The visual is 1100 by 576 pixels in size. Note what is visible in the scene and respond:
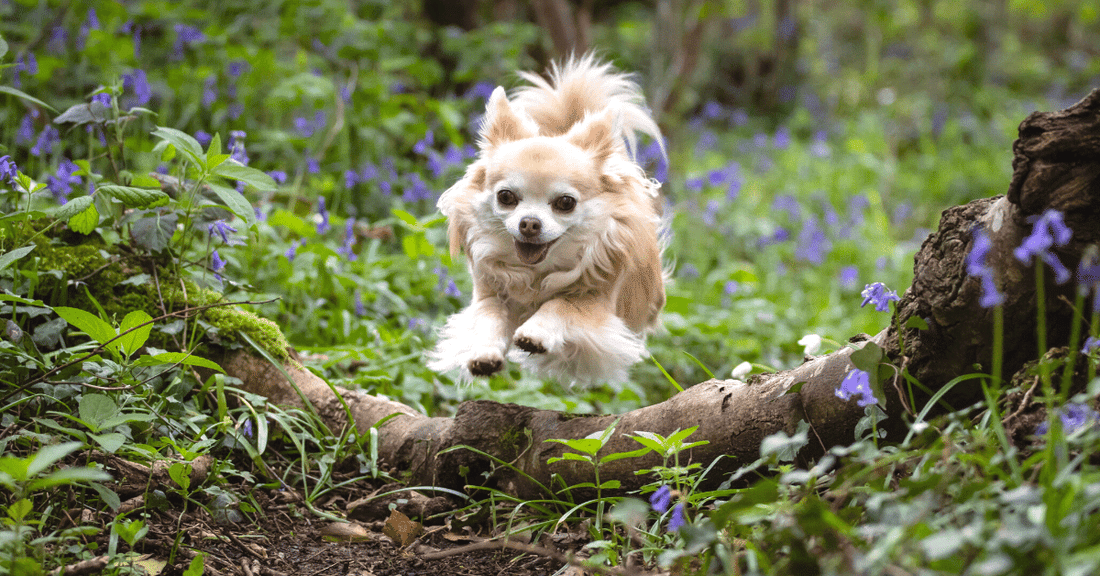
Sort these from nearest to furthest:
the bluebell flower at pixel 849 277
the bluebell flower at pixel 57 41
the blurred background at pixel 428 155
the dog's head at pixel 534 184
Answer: the dog's head at pixel 534 184 < the blurred background at pixel 428 155 < the bluebell flower at pixel 57 41 < the bluebell flower at pixel 849 277

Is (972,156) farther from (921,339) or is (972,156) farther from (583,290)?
(921,339)

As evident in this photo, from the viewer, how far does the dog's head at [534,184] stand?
3.04 meters

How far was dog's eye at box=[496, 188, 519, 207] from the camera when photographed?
122 inches

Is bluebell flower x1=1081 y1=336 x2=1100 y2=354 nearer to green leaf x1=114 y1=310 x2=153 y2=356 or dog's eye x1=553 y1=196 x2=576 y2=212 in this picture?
dog's eye x1=553 y1=196 x2=576 y2=212

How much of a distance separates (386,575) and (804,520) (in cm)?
134

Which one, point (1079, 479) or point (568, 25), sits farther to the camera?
point (568, 25)

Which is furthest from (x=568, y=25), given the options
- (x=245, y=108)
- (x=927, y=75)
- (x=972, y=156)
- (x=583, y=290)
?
(x=927, y=75)

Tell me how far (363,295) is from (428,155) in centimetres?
196

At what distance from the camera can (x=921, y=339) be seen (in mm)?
2025

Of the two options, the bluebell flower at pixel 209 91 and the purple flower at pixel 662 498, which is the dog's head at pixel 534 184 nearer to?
the purple flower at pixel 662 498

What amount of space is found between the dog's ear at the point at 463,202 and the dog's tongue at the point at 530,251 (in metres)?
0.32

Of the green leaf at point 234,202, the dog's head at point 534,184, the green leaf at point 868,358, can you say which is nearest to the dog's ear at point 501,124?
the dog's head at point 534,184

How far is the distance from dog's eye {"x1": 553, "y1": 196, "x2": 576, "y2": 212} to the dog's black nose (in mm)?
147

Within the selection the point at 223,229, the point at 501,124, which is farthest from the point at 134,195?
the point at 501,124
